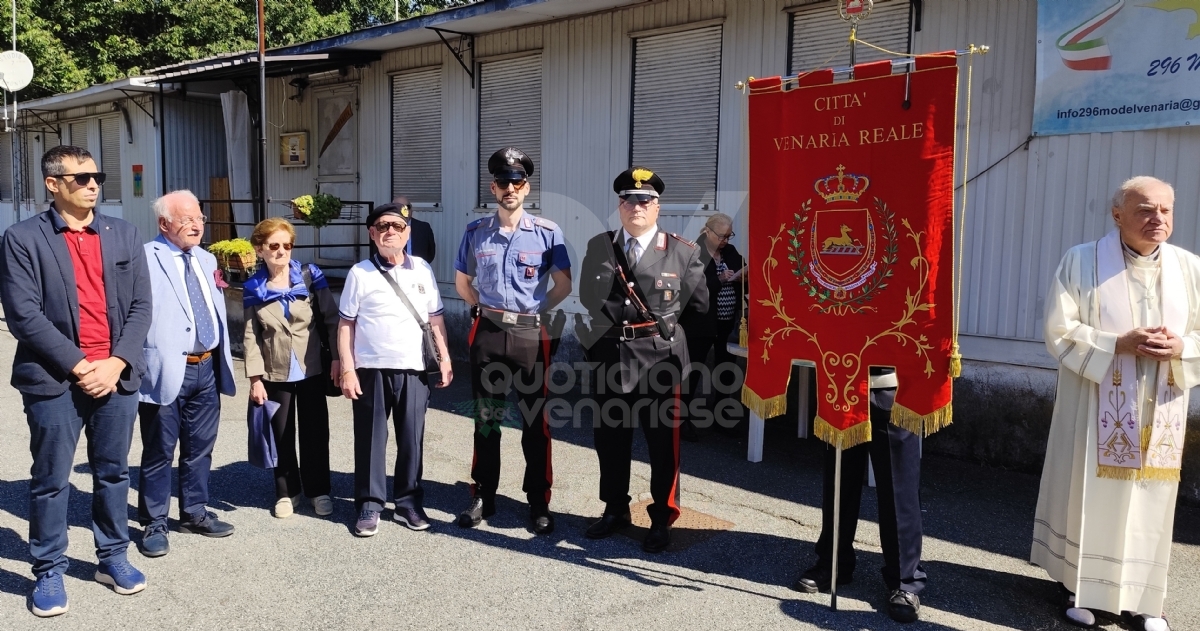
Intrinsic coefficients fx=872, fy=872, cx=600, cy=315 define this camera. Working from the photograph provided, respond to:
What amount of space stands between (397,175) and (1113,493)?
9.22m

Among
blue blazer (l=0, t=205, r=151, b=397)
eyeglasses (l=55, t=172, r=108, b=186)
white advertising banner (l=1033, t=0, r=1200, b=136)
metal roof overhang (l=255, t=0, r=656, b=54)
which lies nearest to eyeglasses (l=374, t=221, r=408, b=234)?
blue blazer (l=0, t=205, r=151, b=397)

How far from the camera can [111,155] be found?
16.6 m

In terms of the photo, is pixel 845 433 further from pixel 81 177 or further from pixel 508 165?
pixel 81 177

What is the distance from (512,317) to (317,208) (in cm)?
681

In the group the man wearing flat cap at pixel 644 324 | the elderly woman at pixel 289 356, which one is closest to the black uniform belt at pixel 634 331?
the man wearing flat cap at pixel 644 324

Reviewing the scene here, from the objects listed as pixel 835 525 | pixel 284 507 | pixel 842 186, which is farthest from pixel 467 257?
pixel 835 525

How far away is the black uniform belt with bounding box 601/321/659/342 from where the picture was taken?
4406 millimetres

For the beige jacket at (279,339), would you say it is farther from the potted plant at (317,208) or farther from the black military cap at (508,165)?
the potted plant at (317,208)

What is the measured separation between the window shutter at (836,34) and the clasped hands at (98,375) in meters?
5.29

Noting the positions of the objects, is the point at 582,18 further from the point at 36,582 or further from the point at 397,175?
the point at 36,582

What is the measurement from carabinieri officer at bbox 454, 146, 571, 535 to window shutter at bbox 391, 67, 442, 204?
6.03 metres

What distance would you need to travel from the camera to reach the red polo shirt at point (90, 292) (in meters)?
3.70

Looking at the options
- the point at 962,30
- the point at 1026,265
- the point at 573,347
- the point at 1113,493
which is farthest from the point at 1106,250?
the point at 573,347

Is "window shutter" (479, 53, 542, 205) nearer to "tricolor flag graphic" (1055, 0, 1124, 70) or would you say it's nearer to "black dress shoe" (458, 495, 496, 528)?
"black dress shoe" (458, 495, 496, 528)
